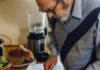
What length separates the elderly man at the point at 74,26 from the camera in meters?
1.24

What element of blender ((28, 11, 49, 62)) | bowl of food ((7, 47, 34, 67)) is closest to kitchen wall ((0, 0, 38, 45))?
blender ((28, 11, 49, 62))

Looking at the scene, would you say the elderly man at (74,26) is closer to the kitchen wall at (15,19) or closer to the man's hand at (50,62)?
the man's hand at (50,62)

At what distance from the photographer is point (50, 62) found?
143 cm

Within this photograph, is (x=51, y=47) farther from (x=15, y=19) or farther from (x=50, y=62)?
(x=15, y=19)

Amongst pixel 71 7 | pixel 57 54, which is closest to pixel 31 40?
pixel 57 54

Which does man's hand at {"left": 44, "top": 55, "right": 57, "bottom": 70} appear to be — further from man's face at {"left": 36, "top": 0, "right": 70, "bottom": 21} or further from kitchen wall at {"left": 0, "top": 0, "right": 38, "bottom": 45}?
kitchen wall at {"left": 0, "top": 0, "right": 38, "bottom": 45}

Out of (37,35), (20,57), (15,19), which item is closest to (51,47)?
(37,35)

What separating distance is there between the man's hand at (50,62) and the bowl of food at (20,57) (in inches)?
3.8

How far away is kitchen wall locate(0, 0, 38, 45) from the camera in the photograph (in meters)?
1.79

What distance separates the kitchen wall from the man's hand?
1.41ft

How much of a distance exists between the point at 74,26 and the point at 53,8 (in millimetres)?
182

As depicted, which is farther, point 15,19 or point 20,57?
point 15,19

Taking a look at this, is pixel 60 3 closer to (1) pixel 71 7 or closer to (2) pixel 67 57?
(1) pixel 71 7

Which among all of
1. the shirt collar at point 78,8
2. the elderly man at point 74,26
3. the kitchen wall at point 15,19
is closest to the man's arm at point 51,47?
the elderly man at point 74,26
